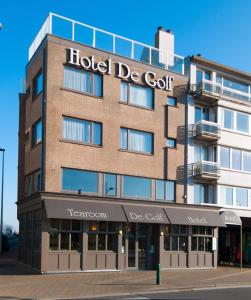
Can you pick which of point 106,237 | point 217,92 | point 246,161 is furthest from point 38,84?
point 246,161

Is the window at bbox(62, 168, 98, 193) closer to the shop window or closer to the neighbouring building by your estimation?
the neighbouring building

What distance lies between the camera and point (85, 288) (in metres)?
19.2

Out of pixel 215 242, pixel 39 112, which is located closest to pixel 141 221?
pixel 215 242

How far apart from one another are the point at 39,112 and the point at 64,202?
5.63m

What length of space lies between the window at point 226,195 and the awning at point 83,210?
8.92 m

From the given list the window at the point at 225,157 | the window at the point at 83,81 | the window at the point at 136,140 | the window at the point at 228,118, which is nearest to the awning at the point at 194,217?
the window at the point at 225,157

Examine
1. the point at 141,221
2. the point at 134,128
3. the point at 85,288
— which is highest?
the point at 134,128

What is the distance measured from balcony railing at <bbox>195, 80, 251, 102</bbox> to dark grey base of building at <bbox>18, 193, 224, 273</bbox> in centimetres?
751

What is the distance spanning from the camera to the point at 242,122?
34.1 m

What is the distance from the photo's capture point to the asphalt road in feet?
55.8

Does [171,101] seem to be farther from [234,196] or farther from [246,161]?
[234,196]

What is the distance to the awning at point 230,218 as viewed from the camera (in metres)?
31.1

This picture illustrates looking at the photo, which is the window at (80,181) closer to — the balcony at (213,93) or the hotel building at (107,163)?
the hotel building at (107,163)

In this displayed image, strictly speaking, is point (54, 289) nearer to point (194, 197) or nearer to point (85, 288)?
point (85, 288)
